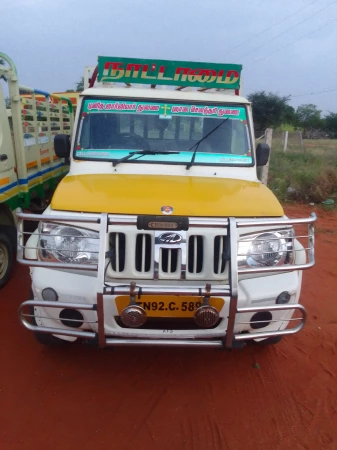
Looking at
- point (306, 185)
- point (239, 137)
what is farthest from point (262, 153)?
point (306, 185)

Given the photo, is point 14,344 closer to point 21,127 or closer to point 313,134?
point 21,127

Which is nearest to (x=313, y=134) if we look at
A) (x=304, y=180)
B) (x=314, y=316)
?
(x=304, y=180)

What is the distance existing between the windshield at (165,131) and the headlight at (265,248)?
4.14ft

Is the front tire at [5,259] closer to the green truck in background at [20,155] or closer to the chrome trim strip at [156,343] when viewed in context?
the green truck in background at [20,155]

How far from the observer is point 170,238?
8.55ft

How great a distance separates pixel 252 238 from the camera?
2.79 m

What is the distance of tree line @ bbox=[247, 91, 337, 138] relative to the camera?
33.2 m

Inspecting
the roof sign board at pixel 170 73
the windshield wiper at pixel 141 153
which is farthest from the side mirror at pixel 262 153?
the windshield wiper at pixel 141 153

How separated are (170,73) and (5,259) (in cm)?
287

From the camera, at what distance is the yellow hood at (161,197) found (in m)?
2.77

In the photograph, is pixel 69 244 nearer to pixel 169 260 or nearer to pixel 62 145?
pixel 169 260

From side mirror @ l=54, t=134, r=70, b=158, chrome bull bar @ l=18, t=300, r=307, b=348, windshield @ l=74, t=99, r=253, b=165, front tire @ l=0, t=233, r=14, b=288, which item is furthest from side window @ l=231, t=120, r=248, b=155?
front tire @ l=0, t=233, r=14, b=288

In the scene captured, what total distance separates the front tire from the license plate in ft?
8.80

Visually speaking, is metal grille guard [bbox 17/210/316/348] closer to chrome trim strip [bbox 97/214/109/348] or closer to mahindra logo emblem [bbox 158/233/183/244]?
chrome trim strip [bbox 97/214/109/348]
